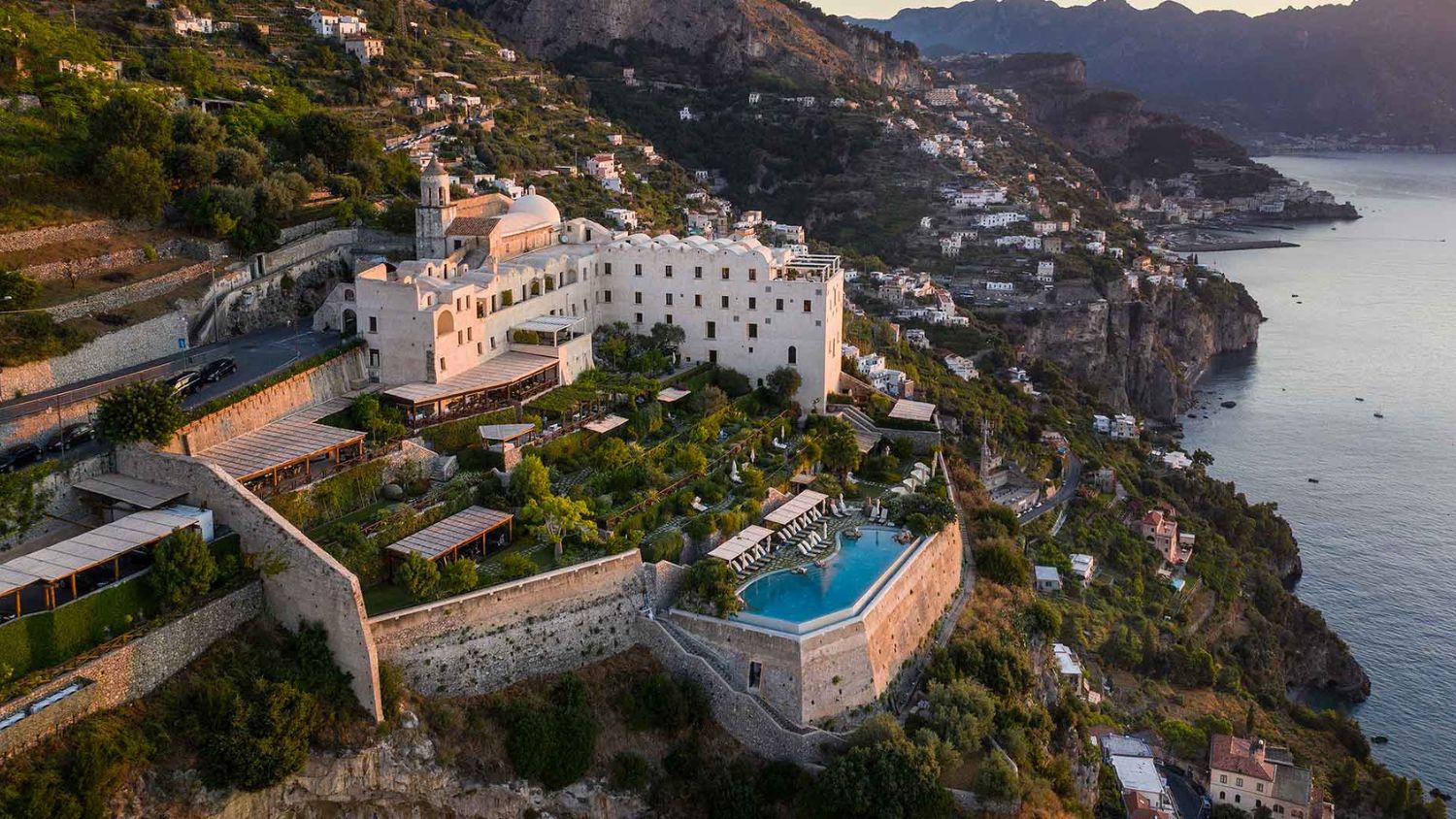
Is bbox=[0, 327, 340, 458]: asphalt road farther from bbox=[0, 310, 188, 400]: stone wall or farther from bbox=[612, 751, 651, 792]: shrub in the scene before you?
bbox=[612, 751, 651, 792]: shrub

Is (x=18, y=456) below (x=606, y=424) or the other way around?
the other way around

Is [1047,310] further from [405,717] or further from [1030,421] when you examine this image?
[405,717]

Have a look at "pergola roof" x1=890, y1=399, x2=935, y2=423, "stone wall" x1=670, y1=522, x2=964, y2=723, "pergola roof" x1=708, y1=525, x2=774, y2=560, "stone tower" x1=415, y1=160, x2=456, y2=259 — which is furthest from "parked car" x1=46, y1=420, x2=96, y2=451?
"pergola roof" x1=890, y1=399, x2=935, y2=423

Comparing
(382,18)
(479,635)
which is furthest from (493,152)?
(479,635)

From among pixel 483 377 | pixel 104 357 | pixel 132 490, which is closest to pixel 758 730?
pixel 483 377

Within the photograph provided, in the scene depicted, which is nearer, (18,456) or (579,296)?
(18,456)

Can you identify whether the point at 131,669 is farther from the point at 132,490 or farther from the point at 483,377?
the point at 483,377
